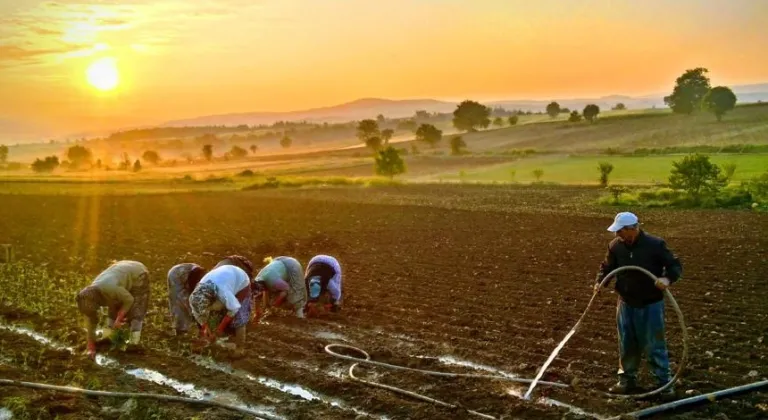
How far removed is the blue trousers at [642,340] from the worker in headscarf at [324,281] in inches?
202

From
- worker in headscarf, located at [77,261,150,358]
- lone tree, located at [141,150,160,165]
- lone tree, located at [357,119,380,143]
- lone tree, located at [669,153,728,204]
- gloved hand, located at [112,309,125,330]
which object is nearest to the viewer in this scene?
worker in headscarf, located at [77,261,150,358]

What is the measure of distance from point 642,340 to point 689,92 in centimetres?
9186

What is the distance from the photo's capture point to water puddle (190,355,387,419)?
796 cm

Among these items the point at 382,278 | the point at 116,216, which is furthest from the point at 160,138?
the point at 382,278

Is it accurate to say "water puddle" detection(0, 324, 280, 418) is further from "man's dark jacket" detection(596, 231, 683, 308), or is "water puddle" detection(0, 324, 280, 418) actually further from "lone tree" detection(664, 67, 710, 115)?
"lone tree" detection(664, 67, 710, 115)

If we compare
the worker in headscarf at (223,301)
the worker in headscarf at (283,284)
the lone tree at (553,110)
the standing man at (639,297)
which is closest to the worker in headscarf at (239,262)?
the worker in headscarf at (223,301)

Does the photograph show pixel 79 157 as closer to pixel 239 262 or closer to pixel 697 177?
pixel 697 177

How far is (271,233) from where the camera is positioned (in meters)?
23.9

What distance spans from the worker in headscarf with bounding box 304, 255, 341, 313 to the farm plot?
332 millimetres

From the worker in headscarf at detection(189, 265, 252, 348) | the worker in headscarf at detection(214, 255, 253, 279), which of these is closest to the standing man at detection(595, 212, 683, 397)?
the worker in headscarf at detection(189, 265, 252, 348)

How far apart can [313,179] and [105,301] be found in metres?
43.4

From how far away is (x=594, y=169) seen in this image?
5212 centimetres

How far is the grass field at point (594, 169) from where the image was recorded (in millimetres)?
44000

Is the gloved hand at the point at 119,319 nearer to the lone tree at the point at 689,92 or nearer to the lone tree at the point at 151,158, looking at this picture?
the lone tree at the point at 689,92
